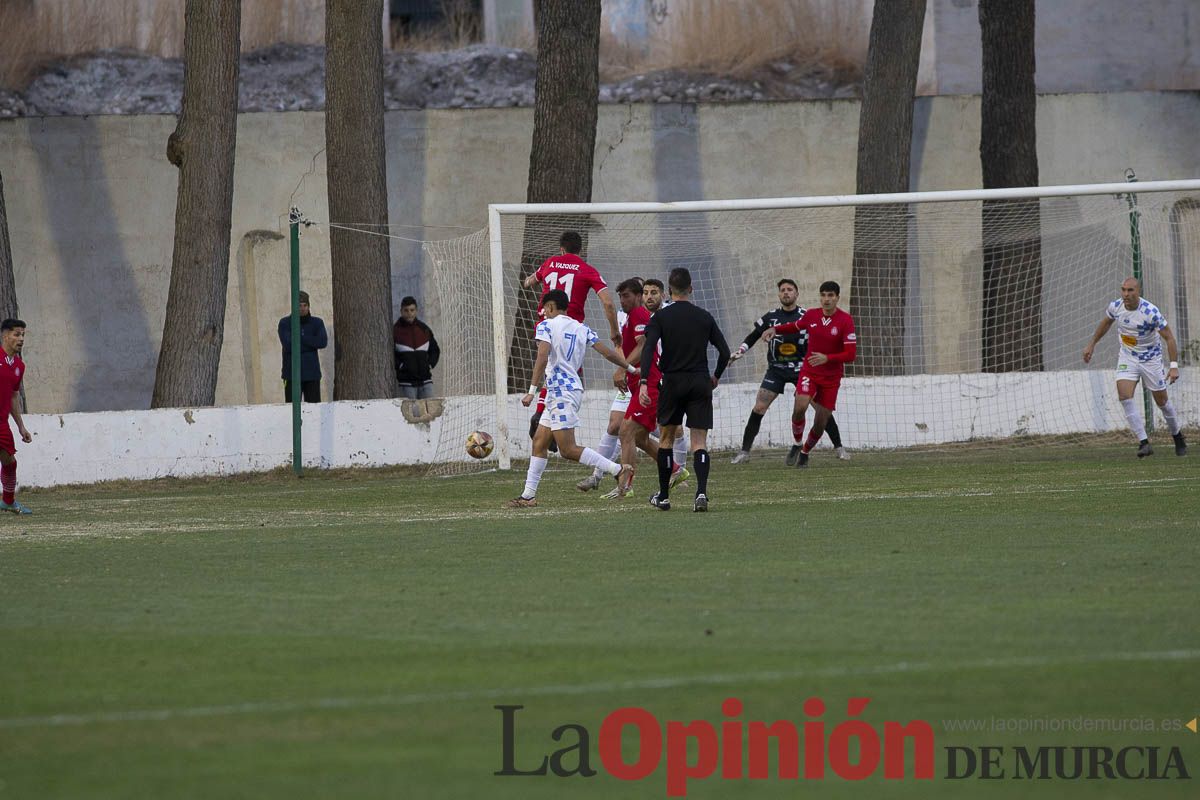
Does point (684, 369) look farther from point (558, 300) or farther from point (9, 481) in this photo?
point (9, 481)

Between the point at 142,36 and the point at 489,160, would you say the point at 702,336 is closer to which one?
the point at 489,160

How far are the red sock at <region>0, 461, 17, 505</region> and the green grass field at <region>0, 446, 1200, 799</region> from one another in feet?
9.52

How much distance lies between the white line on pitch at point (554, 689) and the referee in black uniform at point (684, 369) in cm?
637

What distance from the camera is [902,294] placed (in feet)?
75.9

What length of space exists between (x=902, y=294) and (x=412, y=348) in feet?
23.3

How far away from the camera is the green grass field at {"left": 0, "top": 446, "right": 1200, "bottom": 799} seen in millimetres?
4789

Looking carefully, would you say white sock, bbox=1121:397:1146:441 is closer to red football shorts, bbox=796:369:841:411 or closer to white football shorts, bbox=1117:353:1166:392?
white football shorts, bbox=1117:353:1166:392

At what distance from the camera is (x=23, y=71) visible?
27422 mm

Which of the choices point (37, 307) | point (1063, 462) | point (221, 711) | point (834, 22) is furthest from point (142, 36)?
point (221, 711)

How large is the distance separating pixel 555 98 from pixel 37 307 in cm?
900

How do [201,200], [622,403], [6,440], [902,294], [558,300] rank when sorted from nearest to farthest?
1. [558,300]
2. [6,440]
3. [622,403]
4. [201,200]
5. [902,294]

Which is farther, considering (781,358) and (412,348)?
(412,348)

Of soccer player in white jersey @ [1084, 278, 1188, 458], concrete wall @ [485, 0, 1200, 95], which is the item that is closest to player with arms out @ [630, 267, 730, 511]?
soccer player in white jersey @ [1084, 278, 1188, 458]

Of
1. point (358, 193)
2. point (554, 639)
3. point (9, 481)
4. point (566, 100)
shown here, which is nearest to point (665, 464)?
point (554, 639)
